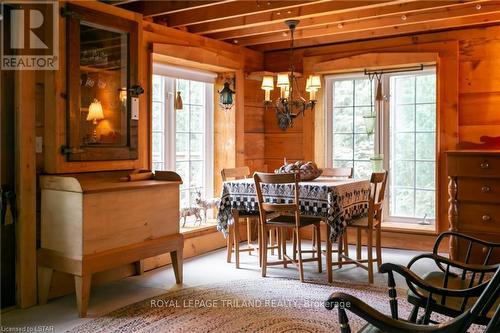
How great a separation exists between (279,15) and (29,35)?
2.18 meters

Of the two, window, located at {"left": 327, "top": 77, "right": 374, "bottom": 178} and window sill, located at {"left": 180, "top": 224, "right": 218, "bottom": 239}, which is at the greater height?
window, located at {"left": 327, "top": 77, "right": 374, "bottom": 178}

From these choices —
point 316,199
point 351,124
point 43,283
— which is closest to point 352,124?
point 351,124

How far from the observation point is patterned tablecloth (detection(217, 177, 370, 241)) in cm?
382

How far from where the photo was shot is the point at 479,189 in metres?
4.23

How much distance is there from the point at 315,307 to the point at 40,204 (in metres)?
2.10

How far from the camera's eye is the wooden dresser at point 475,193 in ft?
13.6

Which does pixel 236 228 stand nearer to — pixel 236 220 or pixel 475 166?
pixel 236 220

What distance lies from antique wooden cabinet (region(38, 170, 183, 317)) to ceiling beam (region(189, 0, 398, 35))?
186 centimetres

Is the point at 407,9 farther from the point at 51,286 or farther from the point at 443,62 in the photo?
the point at 51,286

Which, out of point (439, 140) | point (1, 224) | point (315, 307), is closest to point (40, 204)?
point (1, 224)

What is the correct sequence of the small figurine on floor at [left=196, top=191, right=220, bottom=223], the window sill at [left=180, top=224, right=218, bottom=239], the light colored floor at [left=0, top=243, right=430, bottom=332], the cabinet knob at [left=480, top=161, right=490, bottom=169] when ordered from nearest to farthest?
1. the light colored floor at [left=0, top=243, right=430, bottom=332]
2. the cabinet knob at [left=480, top=161, right=490, bottom=169]
3. the window sill at [left=180, top=224, right=218, bottom=239]
4. the small figurine on floor at [left=196, top=191, right=220, bottom=223]

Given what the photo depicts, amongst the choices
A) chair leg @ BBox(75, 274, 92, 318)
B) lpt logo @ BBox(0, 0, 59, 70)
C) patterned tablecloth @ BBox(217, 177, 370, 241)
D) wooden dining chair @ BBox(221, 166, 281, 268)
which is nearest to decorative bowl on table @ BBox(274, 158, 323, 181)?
patterned tablecloth @ BBox(217, 177, 370, 241)

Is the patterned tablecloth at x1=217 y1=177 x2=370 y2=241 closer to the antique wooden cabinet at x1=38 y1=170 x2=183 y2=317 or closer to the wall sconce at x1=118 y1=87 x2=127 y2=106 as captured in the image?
the antique wooden cabinet at x1=38 y1=170 x2=183 y2=317

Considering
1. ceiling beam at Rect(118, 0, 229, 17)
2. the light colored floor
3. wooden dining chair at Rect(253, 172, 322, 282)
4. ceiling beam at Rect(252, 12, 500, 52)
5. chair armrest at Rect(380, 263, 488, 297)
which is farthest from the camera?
ceiling beam at Rect(252, 12, 500, 52)
